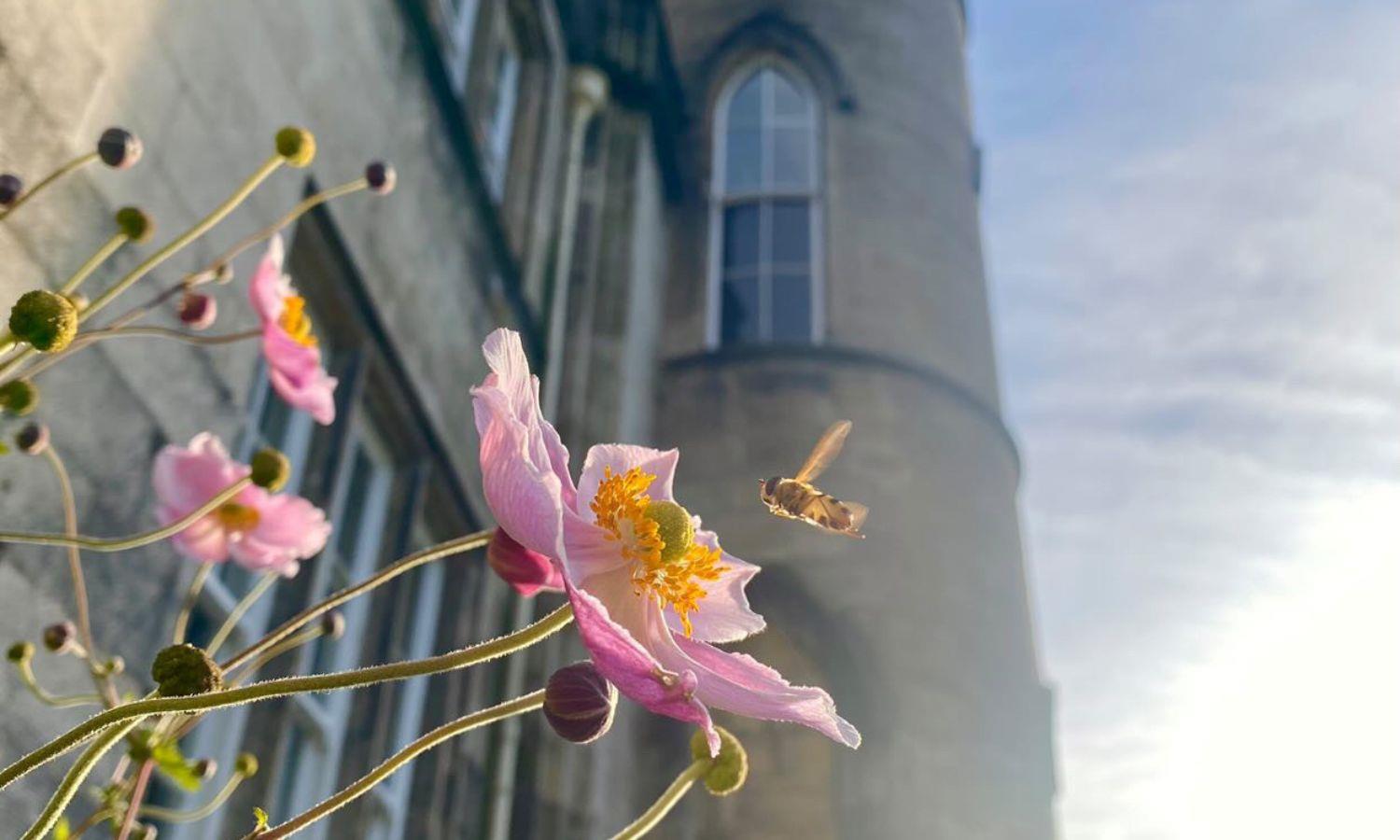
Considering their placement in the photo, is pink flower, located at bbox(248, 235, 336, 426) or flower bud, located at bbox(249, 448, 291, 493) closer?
flower bud, located at bbox(249, 448, 291, 493)

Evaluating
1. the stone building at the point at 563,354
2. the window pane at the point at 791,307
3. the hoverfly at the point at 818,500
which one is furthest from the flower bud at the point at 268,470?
the window pane at the point at 791,307

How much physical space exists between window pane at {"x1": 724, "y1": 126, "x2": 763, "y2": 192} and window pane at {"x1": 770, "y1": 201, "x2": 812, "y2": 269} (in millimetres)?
282

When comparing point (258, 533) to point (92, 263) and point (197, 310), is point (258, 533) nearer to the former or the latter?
point (197, 310)

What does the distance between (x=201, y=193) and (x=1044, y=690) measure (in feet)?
18.3

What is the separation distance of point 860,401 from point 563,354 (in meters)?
1.77

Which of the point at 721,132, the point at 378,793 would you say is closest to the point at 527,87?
the point at 721,132

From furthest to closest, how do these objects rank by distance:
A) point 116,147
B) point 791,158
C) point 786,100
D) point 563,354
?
point 786,100, point 791,158, point 563,354, point 116,147

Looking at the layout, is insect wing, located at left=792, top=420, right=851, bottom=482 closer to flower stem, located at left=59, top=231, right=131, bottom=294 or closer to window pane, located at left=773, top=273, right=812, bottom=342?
flower stem, located at left=59, top=231, right=131, bottom=294

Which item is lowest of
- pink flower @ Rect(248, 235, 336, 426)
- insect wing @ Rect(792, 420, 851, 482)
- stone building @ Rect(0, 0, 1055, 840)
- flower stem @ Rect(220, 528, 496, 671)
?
flower stem @ Rect(220, 528, 496, 671)

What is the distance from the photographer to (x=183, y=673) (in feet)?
2.20

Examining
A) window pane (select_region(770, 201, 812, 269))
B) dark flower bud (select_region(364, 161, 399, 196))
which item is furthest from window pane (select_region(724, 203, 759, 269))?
dark flower bud (select_region(364, 161, 399, 196))

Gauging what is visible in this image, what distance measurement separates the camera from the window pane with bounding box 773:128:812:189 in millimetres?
8734

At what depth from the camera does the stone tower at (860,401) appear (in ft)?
21.2

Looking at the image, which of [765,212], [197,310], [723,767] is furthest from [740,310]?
[723,767]
